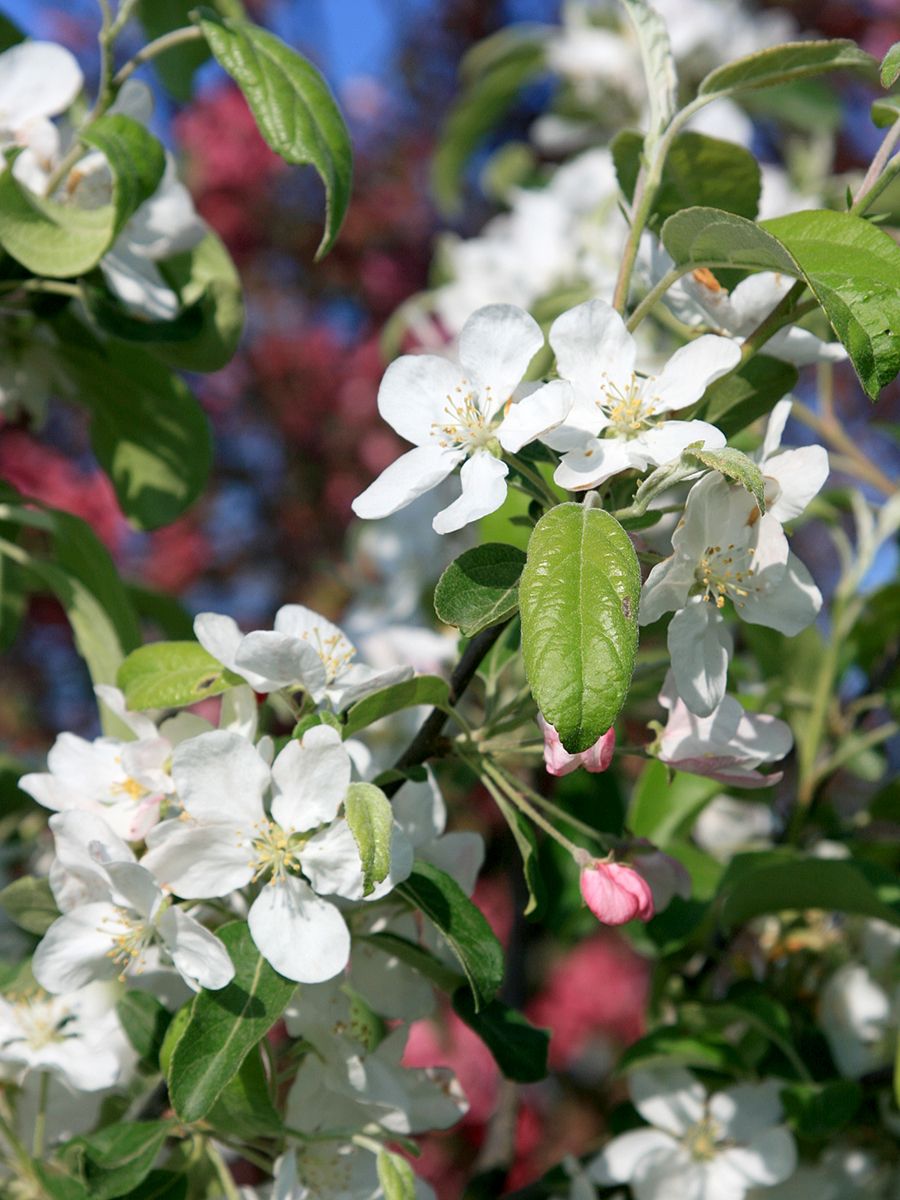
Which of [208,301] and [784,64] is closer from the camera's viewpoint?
[784,64]

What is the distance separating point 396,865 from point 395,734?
530 mm

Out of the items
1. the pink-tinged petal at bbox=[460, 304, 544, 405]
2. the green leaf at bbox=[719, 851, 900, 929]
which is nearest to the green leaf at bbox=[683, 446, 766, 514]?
the pink-tinged petal at bbox=[460, 304, 544, 405]

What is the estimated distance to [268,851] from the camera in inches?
→ 30.1

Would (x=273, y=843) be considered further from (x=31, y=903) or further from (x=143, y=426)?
(x=143, y=426)

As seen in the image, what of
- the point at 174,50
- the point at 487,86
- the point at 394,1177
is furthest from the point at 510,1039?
the point at 487,86

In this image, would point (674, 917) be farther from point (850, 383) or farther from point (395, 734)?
point (850, 383)

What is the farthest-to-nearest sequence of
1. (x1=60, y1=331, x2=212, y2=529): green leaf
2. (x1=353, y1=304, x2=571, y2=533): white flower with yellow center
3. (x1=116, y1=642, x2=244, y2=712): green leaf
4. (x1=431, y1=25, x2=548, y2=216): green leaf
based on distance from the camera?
1. (x1=431, y1=25, x2=548, y2=216): green leaf
2. (x1=60, y1=331, x2=212, y2=529): green leaf
3. (x1=116, y1=642, x2=244, y2=712): green leaf
4. (x1=353, y1=304, x2=571, y2=533): white flower with yellow center

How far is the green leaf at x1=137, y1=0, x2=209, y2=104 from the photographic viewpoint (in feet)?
4.12

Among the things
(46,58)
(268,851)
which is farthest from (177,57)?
(268,851)

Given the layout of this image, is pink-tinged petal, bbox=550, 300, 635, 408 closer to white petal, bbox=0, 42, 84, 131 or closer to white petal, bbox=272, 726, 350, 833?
white petal, bbox=272, 726, 350, 833

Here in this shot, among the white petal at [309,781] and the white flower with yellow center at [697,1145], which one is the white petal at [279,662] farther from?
the white flower with yellow center at [697,1145]

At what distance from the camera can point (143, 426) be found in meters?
1.13

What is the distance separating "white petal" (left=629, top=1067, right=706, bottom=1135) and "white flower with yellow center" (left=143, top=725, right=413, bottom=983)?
459 mm

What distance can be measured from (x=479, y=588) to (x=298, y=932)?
0.23m
